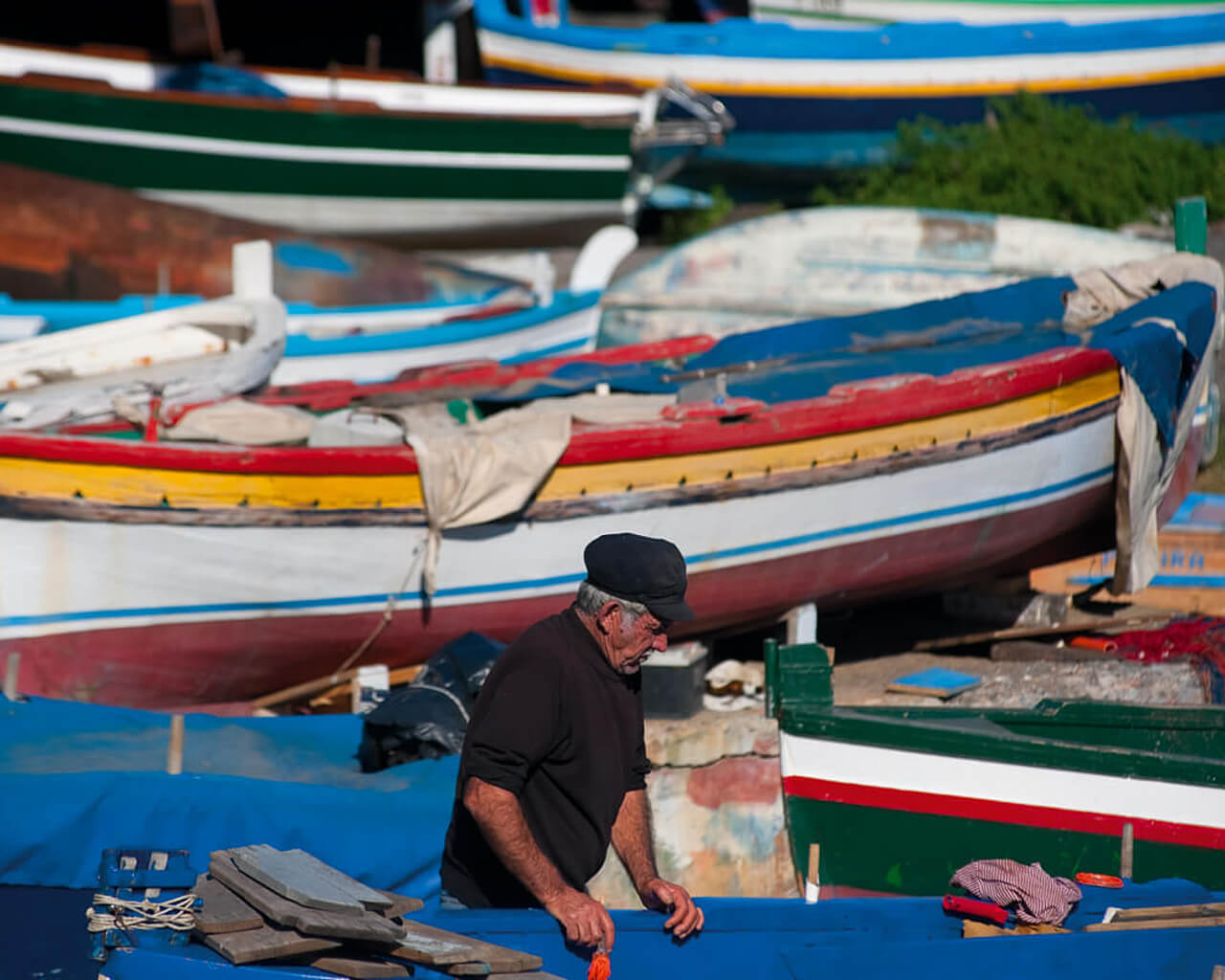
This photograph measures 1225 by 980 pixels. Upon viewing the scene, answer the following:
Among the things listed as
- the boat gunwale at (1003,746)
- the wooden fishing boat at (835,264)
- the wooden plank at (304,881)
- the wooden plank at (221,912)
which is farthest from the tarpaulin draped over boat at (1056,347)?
the wooden plank at (221,912)

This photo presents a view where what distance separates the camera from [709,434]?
6.60 meters

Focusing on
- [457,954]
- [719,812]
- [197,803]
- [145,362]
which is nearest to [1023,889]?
[457,954]

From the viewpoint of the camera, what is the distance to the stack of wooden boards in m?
2.97

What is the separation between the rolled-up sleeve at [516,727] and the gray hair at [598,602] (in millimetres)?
193

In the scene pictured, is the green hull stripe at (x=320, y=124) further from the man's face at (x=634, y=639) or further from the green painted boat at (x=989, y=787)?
the man's face at (x=634, y=639)

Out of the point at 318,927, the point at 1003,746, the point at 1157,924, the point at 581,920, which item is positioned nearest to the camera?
the point at 318,927

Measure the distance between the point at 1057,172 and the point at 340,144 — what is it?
6652 mm

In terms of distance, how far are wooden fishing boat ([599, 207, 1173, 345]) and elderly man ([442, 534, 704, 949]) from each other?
282 inches

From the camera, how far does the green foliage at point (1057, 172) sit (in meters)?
12.9

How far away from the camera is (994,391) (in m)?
7.10

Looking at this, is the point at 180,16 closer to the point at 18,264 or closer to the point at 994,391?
the point at 18,264

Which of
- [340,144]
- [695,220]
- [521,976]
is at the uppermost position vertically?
[340,144]

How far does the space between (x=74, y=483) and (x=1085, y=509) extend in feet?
16.4

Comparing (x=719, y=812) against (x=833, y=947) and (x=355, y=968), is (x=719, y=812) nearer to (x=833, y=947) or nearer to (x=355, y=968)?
(x=833, y=947)
